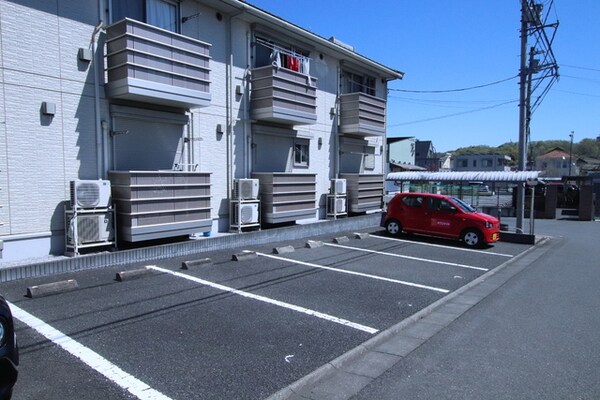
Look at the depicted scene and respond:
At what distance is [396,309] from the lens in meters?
5.91

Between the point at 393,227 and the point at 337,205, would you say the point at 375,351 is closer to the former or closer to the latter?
the point at 393,227

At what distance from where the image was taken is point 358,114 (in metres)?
15.3

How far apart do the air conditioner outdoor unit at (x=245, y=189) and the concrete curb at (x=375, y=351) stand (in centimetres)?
597

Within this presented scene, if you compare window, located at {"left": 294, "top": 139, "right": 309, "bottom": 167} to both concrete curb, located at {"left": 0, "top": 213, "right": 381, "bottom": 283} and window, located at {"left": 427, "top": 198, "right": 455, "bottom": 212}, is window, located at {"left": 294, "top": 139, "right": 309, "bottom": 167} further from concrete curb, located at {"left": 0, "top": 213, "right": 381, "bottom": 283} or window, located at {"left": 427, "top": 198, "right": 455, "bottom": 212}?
window, located at {"left": 427, "top": 198, "right": 455, "bottom": 212}

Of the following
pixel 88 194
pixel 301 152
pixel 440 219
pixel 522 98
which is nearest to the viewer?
pixel 88 194

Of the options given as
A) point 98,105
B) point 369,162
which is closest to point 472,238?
point 369,162

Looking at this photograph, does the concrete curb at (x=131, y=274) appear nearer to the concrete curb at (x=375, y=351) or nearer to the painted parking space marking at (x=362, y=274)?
the painted parking space marking at (x=362, y=274)

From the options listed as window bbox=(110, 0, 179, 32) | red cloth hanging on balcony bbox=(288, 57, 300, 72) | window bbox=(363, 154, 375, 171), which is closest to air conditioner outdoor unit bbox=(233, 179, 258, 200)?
window bbox=(110, 0, 179, 32)

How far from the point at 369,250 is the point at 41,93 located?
813 centimetres

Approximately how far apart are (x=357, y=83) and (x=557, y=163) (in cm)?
7270

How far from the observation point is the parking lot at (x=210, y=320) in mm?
3555

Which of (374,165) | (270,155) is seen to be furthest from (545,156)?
(270,155)

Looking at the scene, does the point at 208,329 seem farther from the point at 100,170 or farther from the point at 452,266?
the point at 452,266

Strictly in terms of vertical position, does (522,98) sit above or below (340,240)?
above
